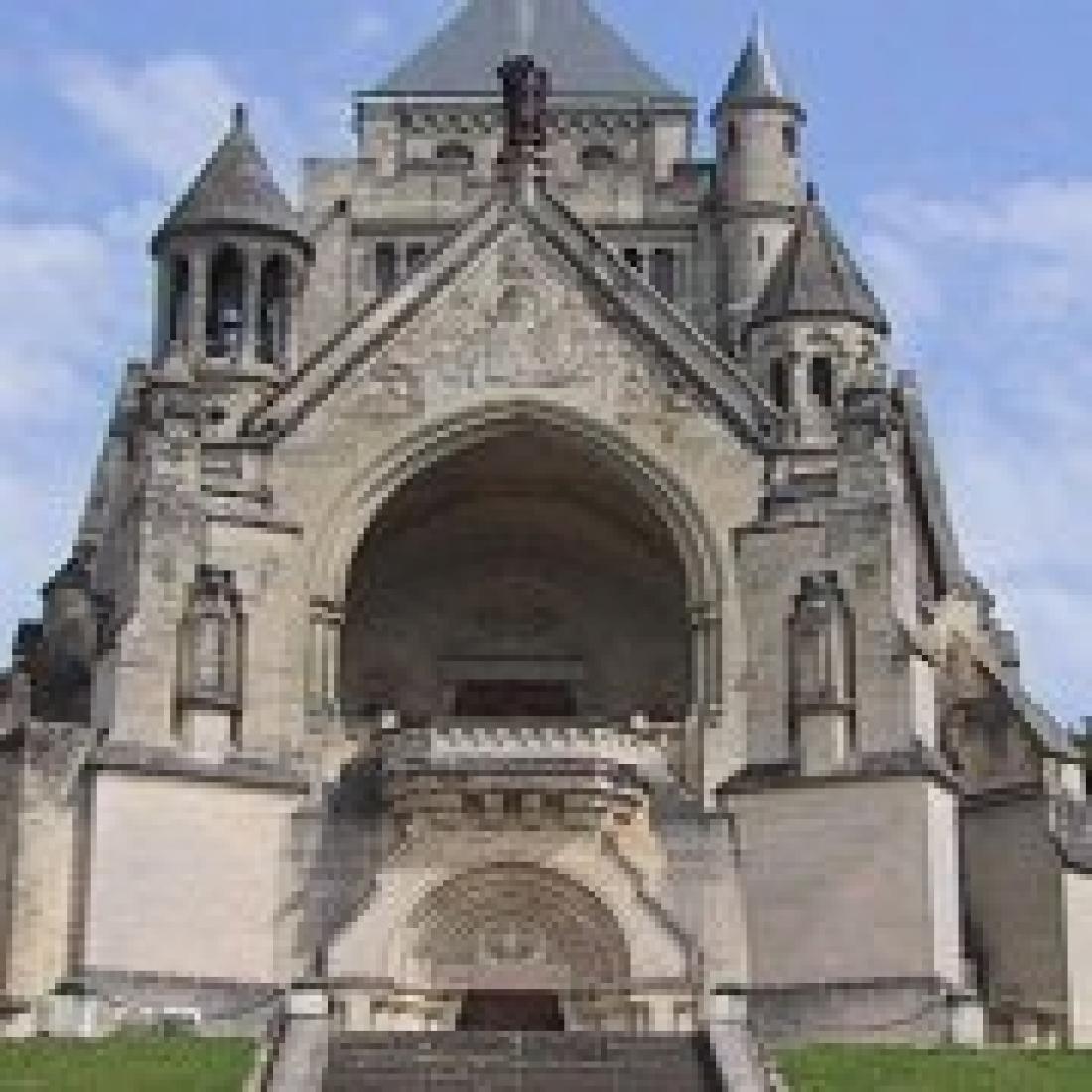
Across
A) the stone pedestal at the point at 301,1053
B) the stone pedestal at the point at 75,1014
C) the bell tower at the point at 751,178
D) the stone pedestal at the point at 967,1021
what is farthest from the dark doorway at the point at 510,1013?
the bell tower at the point at 751,178

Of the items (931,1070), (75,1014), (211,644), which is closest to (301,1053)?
(931,1070)

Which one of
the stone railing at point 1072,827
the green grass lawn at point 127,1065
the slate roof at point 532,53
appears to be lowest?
the green grass lawn at point 127,1065

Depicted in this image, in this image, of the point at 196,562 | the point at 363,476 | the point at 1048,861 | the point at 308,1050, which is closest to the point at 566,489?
the point at 363,476

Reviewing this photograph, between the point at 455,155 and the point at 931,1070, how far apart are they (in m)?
41.3

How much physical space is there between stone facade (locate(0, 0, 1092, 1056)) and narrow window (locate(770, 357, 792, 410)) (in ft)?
0.48

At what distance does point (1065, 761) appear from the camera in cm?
4456

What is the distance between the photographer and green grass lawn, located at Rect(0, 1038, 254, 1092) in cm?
3052

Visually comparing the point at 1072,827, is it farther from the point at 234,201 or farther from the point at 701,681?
the point at 234,201

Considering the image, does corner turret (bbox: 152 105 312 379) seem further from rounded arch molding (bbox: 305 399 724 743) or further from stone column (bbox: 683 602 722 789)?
stone column (bbox: 683 602 722 789)

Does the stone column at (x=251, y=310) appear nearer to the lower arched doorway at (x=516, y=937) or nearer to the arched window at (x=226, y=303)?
the arched window at (x=226, y=303)

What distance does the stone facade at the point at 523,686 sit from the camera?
40.3m

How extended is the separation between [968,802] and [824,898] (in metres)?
4.99

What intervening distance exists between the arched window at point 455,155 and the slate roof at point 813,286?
1952 centimetres

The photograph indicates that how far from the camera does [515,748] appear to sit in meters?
41.0
